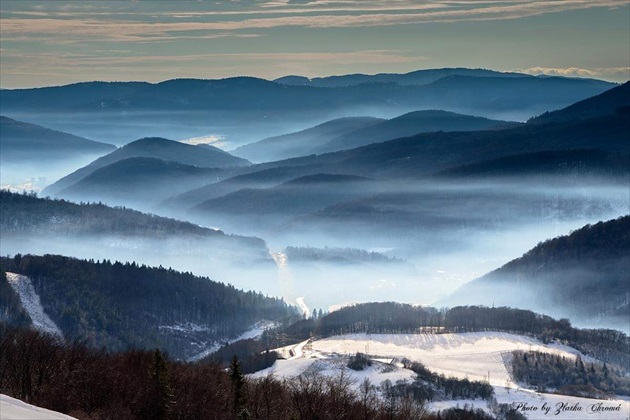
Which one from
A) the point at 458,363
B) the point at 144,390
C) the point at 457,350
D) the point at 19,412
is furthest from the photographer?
the point at 457,350

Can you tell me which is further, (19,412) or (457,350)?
(457,350)

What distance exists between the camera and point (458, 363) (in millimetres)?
178625

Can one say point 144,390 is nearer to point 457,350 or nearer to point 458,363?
point 458,363

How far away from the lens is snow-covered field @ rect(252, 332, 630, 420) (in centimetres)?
14675

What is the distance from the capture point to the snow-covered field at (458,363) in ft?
481

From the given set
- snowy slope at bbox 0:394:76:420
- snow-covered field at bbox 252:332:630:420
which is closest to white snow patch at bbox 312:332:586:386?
snow-covered field at bbox 252:332:630:420

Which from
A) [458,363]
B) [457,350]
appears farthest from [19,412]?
[457,350]

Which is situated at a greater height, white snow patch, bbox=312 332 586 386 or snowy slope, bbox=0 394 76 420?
white snow patch, bbox=312 332 586 386

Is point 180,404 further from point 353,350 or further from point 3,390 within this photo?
point 353,350

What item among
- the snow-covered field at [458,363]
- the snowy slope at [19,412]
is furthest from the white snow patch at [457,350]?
the snowy slope at [19,412]

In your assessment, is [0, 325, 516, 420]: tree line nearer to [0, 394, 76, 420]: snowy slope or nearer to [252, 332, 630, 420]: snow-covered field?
[0, 394, 76, 420]: snowy slope

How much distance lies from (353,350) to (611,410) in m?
46.2

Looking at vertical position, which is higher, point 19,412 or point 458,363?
point 458,363

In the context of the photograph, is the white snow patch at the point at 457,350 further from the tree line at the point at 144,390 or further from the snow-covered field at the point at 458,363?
the tree line at the point at 144,390
